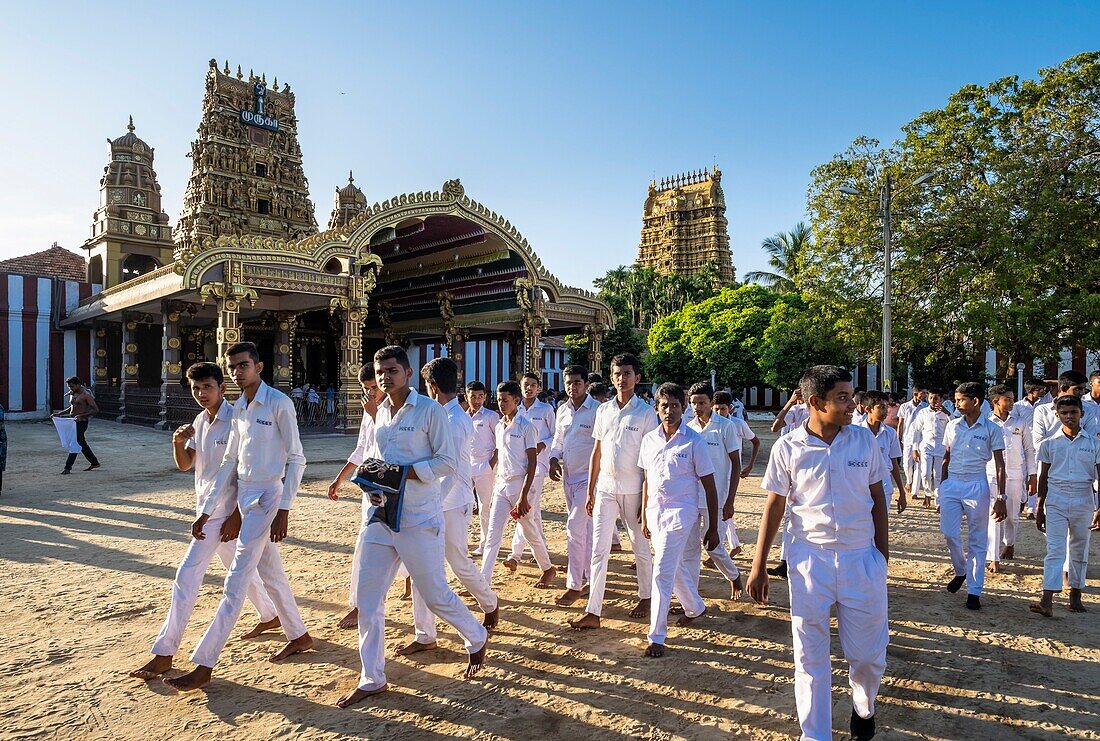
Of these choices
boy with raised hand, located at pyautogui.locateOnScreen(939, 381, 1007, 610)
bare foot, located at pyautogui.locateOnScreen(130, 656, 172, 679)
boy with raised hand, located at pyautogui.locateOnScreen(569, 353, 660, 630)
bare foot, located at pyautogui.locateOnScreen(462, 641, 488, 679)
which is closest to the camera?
bare foot, located at pyautogui.locateOnScreen(130, 656, 172, 679)

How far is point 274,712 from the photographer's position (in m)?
3.45

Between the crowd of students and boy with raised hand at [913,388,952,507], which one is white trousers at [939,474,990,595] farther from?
boy with raised hand at [913,388,952,507]

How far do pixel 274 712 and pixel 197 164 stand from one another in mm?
27832

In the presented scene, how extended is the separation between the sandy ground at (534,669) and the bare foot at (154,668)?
0.06m

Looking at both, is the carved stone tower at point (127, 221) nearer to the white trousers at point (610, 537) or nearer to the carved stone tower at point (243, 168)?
the carved stone tower at point (243, 168)

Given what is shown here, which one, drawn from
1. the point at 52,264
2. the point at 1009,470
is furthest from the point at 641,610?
the point at 52,264

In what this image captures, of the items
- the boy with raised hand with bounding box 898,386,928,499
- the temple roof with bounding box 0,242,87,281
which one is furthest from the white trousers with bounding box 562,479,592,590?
the temple roof with bounding box 0,242,87,281

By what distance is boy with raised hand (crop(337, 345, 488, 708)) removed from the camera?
11.9 feet

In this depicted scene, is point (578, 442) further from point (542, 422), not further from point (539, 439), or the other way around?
point (542, 422)

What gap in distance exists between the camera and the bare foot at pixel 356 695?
11.5 feet

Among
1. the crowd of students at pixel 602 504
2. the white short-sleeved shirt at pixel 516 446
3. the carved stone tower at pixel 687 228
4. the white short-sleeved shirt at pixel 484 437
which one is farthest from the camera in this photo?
the carved stone tower at pixel 687 228

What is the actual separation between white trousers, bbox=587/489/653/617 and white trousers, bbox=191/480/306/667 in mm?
1953

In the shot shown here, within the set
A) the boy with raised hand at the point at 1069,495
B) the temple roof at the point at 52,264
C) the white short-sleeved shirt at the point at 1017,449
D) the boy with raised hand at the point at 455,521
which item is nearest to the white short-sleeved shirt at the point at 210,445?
the boy with raised hand at the point at 455,521

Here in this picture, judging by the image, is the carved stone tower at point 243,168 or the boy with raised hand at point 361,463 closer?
the boy with raised hand at point 361,463
